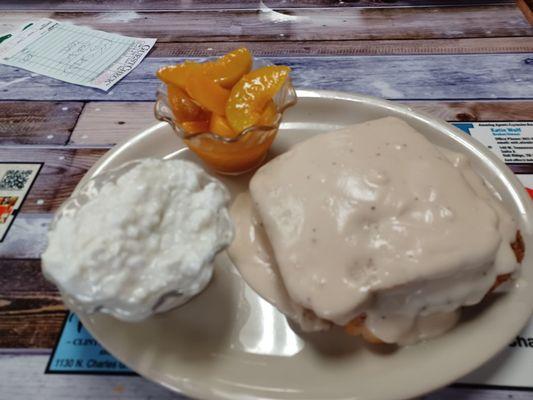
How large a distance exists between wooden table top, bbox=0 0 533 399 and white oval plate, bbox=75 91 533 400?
14 cm

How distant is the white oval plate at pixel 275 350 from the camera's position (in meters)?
1.10

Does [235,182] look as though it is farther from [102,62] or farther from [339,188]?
[102,62]

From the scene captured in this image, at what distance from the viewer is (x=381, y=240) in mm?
1166

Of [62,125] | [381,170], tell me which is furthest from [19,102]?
[381,170]

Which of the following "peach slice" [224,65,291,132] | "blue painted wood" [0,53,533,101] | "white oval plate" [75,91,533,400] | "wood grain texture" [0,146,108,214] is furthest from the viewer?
"blue painted wood" [0,53,533,101]

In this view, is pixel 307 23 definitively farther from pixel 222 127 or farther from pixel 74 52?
pixel 222 127

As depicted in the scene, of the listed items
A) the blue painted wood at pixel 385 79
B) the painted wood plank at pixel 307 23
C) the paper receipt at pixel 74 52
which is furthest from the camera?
the painted wood plank at pixel 307 23

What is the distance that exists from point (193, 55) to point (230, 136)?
3.80ft

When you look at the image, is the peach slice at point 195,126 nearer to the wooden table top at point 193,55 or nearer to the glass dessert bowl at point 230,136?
the glass dessert bowl at point 230,136

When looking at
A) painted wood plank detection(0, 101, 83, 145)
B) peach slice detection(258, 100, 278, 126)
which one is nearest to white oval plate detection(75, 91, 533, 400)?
peach slice detection(258, 100, 278, 126)

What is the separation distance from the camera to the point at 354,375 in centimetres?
115

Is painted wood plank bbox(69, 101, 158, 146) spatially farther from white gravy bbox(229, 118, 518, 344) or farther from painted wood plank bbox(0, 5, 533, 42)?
white gravy bbox(229, 118, 518, 344)

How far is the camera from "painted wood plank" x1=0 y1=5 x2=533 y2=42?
8.39 ft

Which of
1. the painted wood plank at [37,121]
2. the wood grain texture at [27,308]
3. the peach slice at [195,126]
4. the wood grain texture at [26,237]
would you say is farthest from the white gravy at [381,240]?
the painted wood plank at [37,121]
